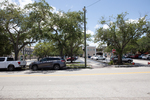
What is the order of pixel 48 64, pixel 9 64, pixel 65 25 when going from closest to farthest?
pixel 9 64, pixel 48 64, pixel 65 25

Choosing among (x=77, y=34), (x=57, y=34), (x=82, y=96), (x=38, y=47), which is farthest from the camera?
(x=38, y=47)

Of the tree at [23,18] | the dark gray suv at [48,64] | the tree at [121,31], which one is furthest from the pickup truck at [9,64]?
the tree at [121,31]

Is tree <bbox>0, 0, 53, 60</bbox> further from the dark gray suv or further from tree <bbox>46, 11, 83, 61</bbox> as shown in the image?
the dark gray suv

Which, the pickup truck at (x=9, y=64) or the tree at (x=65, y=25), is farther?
the tree at (x=65, y=25)

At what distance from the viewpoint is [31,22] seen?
1612 centimetres

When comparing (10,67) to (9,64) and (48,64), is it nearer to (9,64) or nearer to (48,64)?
(9,64)

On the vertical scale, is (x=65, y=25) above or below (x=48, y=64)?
above

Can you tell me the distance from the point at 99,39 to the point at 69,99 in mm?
17476

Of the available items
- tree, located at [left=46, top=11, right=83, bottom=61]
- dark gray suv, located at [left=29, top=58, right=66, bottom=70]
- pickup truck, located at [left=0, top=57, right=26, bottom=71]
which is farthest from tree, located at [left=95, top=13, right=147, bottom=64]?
pickup truck, located at [left=0, top=57, right=26, bottom=71]

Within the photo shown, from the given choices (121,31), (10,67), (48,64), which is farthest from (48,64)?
(121,31)

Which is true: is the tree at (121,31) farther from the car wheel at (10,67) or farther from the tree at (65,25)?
the car wheel at (10,67)

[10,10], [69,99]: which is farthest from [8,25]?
[69,99]

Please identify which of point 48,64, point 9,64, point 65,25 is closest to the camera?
point 9,64

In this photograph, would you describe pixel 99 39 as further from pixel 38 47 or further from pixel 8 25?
pixel 38 47
